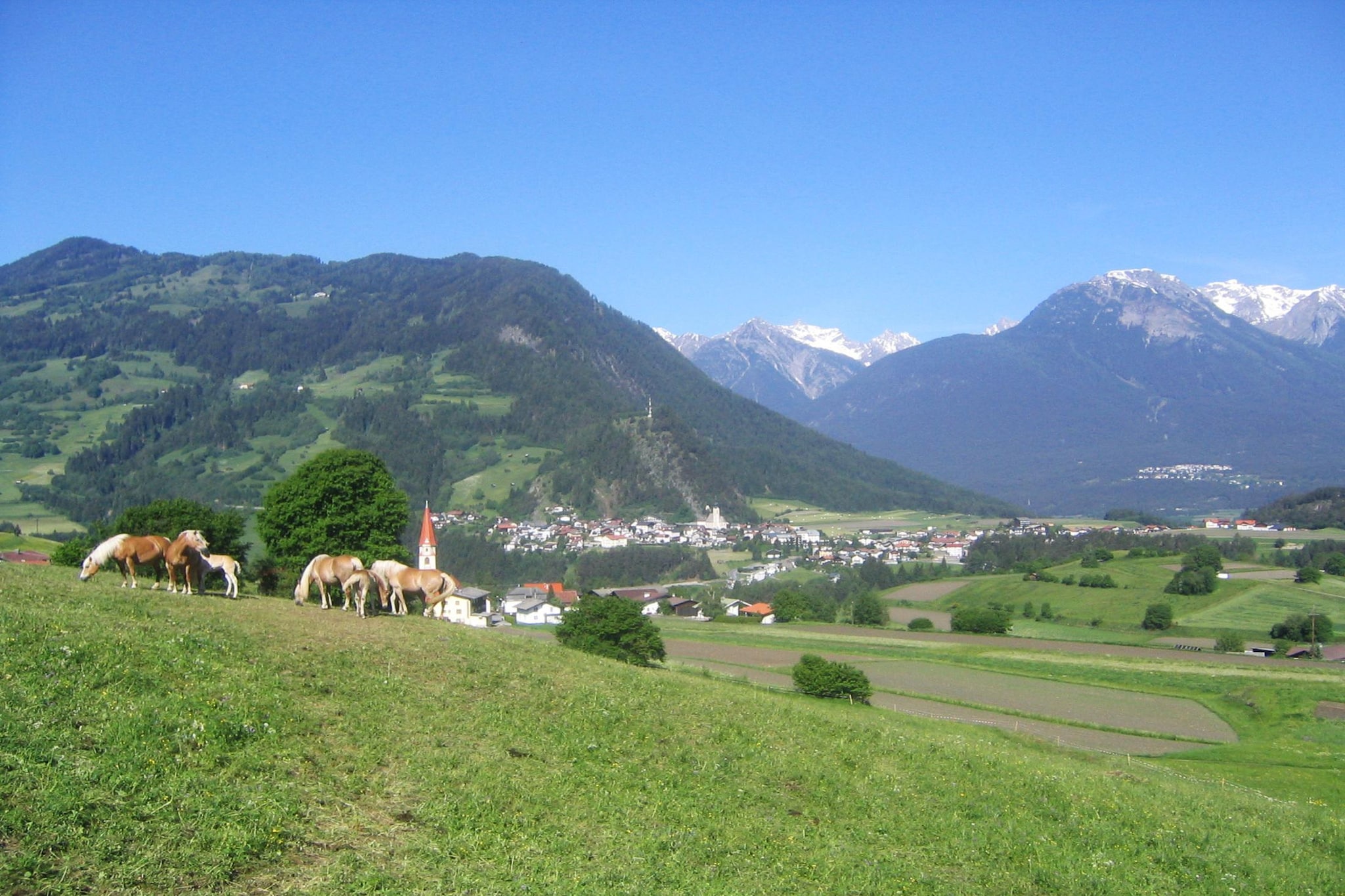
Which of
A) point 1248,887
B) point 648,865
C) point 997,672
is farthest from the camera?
point 997,672

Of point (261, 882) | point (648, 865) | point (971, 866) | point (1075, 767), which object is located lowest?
point (1075, 767)

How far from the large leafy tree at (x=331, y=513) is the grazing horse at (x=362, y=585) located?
70.3 feet

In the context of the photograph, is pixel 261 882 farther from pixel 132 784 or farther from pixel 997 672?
pixel 997 672

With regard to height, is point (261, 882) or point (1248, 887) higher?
point (261, 882)

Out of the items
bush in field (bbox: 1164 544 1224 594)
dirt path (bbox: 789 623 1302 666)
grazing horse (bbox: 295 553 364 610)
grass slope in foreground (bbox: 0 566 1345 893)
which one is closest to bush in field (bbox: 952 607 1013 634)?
dirt path (bbox: 789 623 1302 666)

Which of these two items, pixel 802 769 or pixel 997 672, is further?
pixel 997 672

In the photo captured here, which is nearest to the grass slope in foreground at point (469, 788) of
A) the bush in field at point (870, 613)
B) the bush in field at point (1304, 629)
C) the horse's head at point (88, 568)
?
the horse's head at point (88, 568)

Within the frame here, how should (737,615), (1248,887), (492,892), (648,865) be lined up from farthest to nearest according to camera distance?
(737,615) < (1248,887) < (648,865) < (492,892)

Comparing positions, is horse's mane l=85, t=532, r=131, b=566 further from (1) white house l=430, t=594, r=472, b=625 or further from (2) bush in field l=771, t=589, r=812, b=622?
(2) bush in field l=771, t=589, r=812, b=622

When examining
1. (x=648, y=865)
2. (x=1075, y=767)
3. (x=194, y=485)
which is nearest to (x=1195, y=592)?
(x=1075, y=767)

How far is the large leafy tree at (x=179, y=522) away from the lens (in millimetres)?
42562

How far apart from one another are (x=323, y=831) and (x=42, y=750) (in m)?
3.08

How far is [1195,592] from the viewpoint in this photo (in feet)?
302

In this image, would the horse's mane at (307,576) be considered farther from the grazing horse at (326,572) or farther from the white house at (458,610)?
the white house at (458,610)
